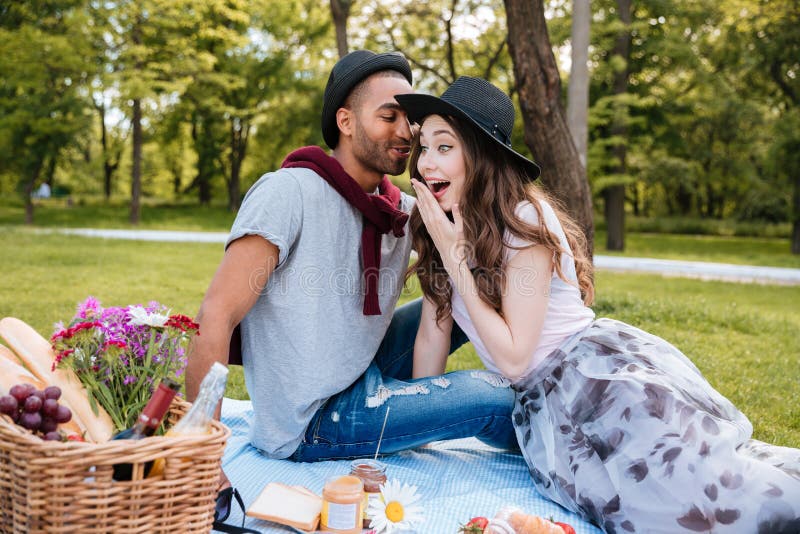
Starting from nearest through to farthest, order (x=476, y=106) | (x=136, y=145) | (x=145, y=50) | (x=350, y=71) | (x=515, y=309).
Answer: (x=515, y=309)
(x=476, y=106)
(x=350, y=71)
(x=145, y=50)
(x=136, y=145)

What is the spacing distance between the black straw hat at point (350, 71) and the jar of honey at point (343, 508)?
73.2 inches

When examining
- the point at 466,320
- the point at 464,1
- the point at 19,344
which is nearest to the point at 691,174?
the point at 464,1

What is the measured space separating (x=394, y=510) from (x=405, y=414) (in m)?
0.64

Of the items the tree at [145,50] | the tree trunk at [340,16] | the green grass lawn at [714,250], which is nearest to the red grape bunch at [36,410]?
the tree trunk at [340,16]

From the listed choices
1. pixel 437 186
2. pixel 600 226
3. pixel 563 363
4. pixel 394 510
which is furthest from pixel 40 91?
pixel 600 226

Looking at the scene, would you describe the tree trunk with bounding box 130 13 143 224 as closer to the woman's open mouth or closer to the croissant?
the woman's open mouth

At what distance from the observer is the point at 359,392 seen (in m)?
3.26

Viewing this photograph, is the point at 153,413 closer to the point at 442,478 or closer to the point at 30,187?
the point at 442,478

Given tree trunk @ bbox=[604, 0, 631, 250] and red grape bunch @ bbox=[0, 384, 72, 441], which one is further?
tree trunk @ bbox=[604, 0, 631, 250]

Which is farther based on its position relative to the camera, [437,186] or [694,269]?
[694,269]

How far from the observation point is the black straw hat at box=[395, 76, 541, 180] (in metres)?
3.00

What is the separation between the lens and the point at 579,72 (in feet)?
27.2

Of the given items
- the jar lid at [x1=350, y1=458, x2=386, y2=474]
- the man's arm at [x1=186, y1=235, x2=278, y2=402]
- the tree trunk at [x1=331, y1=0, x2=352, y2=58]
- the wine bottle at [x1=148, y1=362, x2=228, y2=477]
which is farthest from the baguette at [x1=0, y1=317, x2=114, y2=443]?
the tree trunk at [x1=331, y1=0, x2=352, y2=58]

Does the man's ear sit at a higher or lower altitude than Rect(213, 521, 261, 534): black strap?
higher
